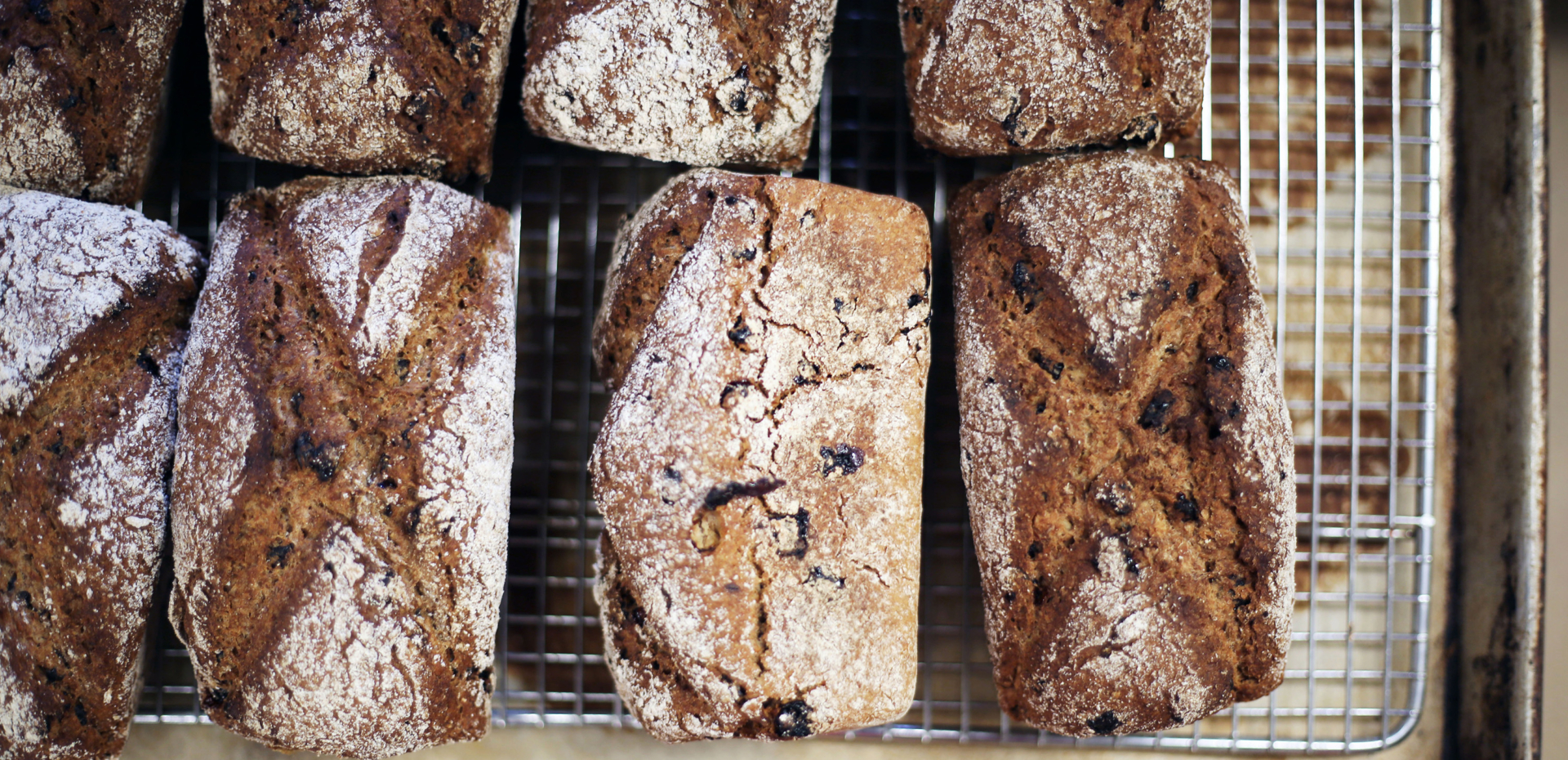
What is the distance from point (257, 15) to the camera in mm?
1438

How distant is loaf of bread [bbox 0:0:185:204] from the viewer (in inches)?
58.6

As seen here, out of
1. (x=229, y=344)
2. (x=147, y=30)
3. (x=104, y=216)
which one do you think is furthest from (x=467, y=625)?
(x=147, y=30)

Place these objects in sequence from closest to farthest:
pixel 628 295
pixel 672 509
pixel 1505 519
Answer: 1. pixel 672 509
2. pixel 628 295
3. pixel 1505 519

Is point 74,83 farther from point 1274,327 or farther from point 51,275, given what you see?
point 1274,327

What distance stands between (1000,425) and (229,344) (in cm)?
141

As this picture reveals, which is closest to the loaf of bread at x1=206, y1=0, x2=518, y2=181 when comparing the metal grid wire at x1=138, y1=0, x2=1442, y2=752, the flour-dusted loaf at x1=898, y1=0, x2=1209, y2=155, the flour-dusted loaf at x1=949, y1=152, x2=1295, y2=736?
the metal grid wire at x1=138, y1=0, x2=1442, y2=752

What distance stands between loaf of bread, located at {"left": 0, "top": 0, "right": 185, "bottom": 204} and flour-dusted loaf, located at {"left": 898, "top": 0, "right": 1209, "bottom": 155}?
151 centimetres

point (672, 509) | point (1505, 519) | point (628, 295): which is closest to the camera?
point (672, 509)

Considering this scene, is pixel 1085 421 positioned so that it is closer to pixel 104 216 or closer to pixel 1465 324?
pixel 1465 324

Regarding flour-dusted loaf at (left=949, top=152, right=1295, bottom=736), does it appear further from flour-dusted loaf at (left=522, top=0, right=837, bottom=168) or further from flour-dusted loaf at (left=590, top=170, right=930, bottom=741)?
flour-dusted loaf at (left=522, top=0, right=837, bottom=168)

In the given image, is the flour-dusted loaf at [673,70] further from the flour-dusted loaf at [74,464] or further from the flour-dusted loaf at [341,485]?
the flour-dusted loaf at [74,464]

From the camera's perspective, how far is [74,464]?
1.41 m

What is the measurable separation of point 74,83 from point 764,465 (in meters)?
1.54

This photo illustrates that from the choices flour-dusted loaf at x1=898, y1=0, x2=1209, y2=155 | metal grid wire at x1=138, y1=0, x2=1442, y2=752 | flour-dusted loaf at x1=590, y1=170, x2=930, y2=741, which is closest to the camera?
flour-dusted loaf at x1=590, y1=170, x2=930, y2=741
